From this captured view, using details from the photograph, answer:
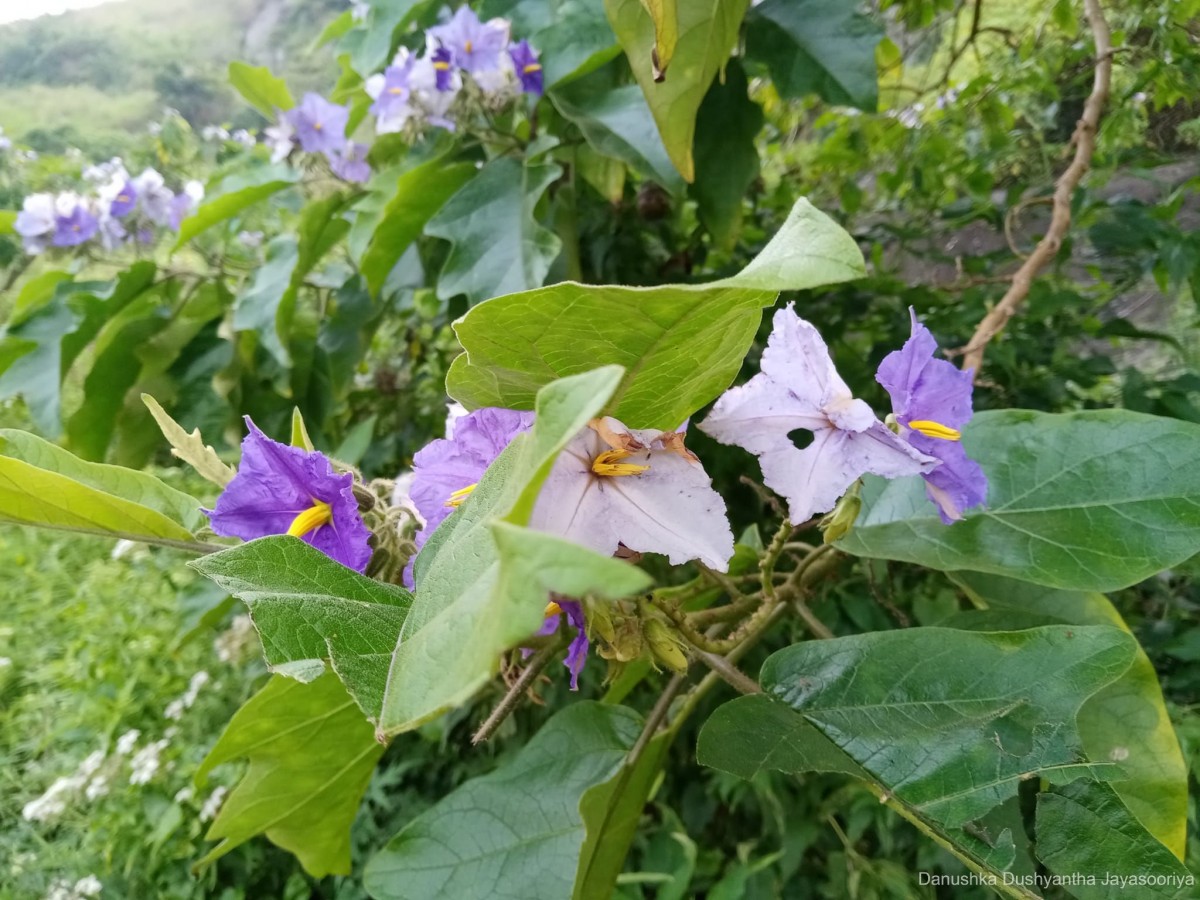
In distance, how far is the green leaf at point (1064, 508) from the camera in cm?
40

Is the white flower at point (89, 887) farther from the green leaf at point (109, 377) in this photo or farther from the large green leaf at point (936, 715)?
the large green leaf at point (936, 715)

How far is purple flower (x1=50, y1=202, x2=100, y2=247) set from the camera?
1151mm

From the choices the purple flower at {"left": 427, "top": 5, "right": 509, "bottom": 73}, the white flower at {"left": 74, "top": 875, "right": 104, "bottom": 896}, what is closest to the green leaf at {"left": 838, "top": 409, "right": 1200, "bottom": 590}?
the purple flower at {"left": 427, "top": 5, "right": 509, "bottom": 73}

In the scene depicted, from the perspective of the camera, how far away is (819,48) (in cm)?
70

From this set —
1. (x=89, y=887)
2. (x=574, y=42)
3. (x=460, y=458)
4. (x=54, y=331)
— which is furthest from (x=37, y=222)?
(x=460, y=458)

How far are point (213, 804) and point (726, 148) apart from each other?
1238mm

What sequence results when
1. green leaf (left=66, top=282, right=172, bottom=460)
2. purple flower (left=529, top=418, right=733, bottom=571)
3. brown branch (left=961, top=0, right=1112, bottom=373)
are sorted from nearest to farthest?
purple flower (left=529, top=418, right=733, bottom=571), brown branch (left=961, top=0, right=1112, bottom=373), green leaf (left=66, top=282, right=172, bottom=460)

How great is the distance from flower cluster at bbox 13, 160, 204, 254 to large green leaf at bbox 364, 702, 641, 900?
105cm

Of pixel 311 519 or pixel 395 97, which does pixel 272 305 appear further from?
pixel 311 519

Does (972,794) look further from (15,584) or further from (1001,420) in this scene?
(15,584)

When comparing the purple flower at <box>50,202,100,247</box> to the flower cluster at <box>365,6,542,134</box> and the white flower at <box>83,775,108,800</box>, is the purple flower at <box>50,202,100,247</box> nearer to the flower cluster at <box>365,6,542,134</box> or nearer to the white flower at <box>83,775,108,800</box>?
the flower cluster at <box>365,6,542,134</box>

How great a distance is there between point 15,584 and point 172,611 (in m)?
0.78

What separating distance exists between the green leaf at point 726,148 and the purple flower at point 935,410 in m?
0.43

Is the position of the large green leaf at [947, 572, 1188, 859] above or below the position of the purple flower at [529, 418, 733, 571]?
below
